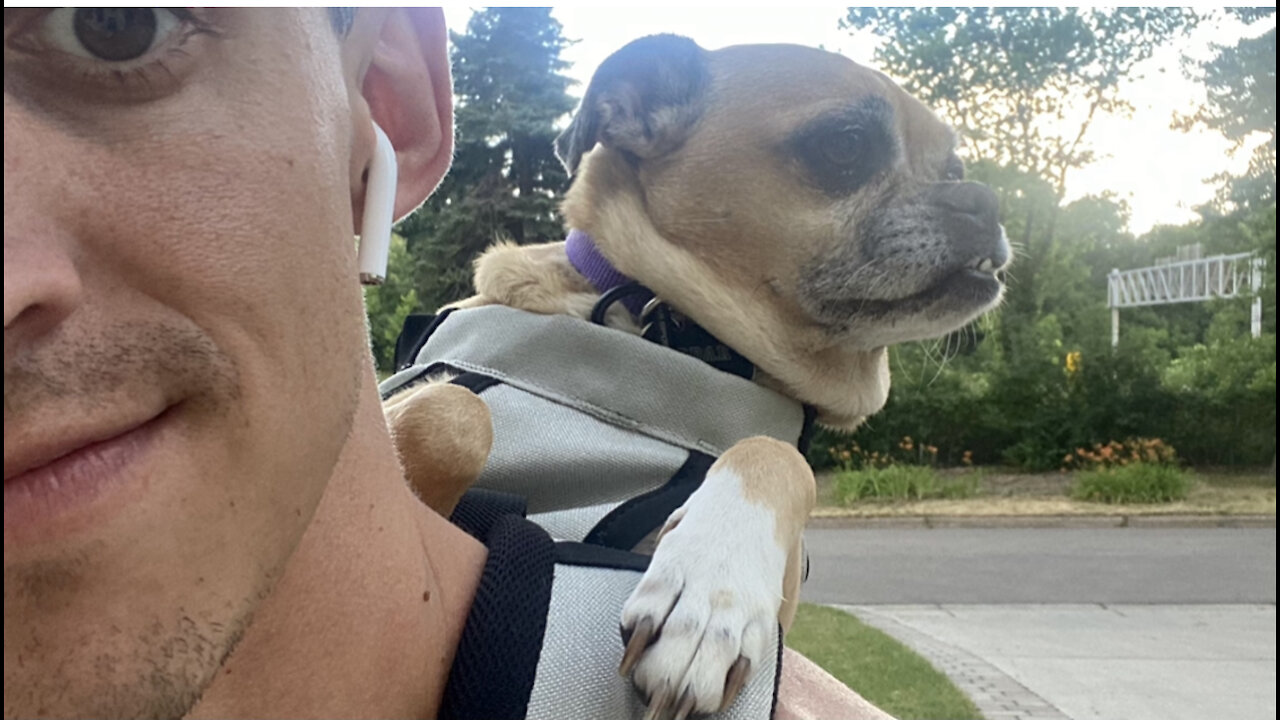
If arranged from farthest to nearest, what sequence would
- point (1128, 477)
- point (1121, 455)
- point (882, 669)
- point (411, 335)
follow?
point (1121, 455) → point (1128, 477) → point (882, 669) → point (411, 335)

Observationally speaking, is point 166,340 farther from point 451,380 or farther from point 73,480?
point 451,380

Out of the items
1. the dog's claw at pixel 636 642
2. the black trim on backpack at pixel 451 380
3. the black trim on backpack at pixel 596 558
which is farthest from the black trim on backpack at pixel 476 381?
the dog's claw at pixel 636 642

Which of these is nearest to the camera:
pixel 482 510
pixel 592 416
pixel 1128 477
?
pixel 482 510

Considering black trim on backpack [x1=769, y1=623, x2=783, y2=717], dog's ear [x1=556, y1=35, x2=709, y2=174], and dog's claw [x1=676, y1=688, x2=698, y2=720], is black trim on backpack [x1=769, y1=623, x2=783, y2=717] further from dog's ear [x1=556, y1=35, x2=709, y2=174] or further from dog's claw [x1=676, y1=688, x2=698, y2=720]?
dog's ear [x1=556, y1=35, x2=709, y2=174]

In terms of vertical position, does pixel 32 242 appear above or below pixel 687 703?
above

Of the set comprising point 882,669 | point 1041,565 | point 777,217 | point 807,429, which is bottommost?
point 1041,565

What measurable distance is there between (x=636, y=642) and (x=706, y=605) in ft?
0.38

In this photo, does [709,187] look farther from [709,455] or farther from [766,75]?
[709,455]

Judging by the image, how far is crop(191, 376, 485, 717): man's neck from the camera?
2.64ft

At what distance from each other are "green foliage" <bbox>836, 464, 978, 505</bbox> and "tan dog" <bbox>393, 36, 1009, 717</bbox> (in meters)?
6.05

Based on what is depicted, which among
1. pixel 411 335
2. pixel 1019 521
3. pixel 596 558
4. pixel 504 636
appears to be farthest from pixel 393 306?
pixel 1019 521

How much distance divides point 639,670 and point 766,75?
136 cm

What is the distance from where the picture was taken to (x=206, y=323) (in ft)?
1.83

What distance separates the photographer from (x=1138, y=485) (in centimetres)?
848
